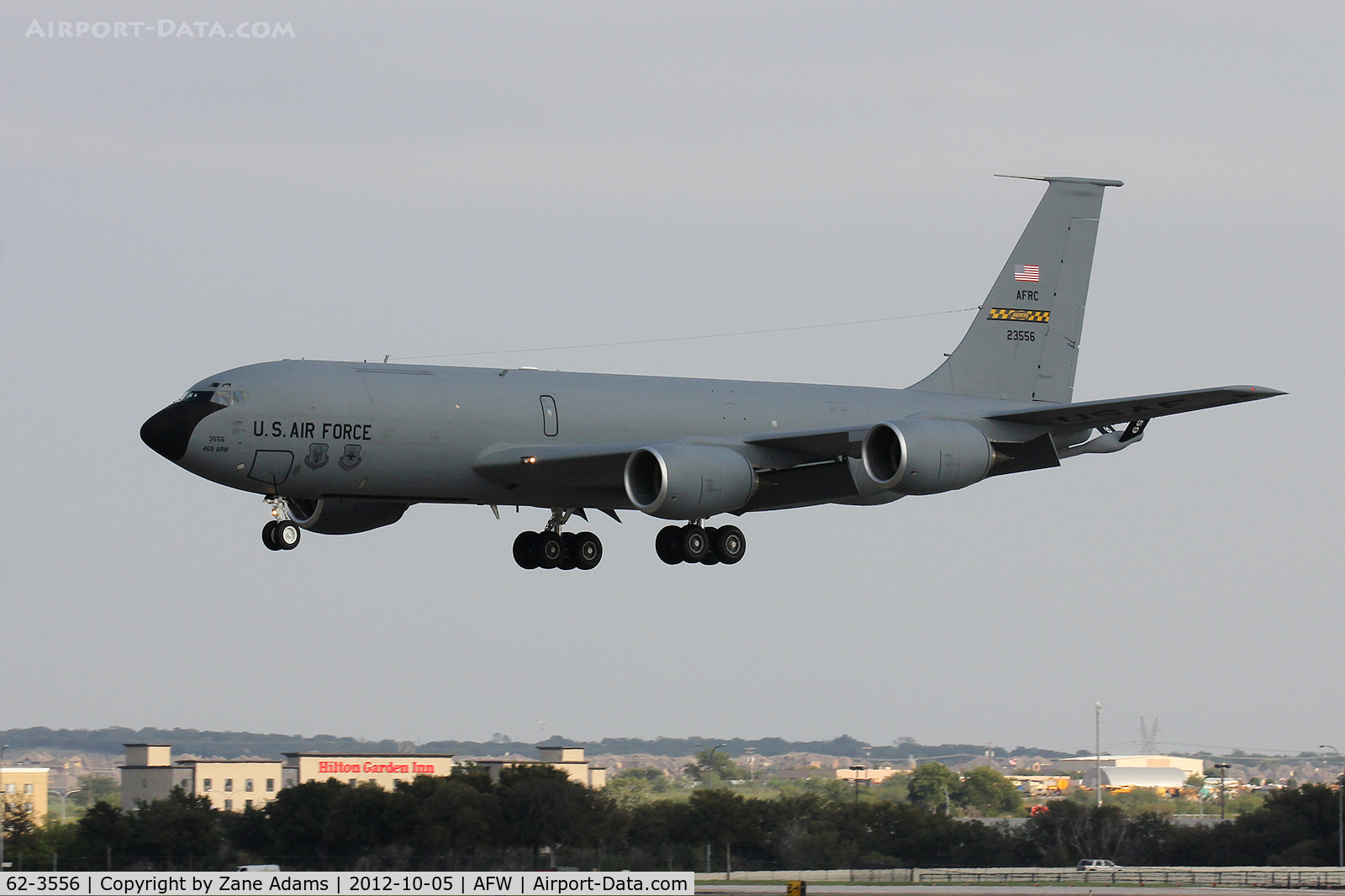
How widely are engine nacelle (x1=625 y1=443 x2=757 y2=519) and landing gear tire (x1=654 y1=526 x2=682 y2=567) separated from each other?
223cm

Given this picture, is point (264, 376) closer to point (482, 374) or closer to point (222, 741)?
point (482, 374)

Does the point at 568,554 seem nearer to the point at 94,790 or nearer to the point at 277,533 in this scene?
the point at 277,533

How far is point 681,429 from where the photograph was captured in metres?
43.0

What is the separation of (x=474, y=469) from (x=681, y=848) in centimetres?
1997

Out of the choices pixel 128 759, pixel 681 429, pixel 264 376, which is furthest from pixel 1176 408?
pixel 128 759

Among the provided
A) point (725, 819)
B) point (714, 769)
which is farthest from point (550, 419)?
point (714, 769)

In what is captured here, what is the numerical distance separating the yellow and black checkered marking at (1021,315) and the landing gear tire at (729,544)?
11.7 m

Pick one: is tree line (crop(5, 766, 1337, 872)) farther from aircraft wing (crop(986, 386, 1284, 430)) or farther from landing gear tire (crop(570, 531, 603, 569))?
aircraft wing (crop(986, 386, 1284, 430))

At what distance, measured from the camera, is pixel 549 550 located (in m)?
44.3

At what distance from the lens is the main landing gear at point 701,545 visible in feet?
139

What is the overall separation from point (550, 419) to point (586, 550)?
4.49 m

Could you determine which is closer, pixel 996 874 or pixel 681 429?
pixel 681 429

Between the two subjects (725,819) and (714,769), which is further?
(714,769)

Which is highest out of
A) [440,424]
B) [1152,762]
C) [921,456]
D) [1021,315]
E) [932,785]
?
[1021,315]
